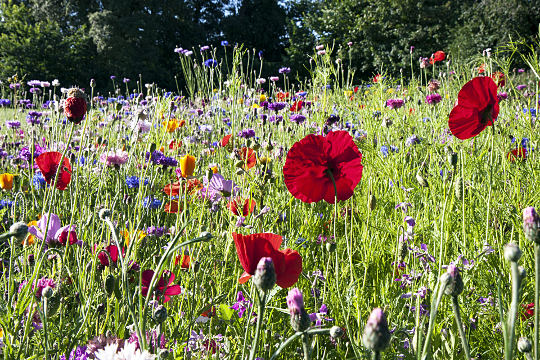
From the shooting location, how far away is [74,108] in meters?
0.84

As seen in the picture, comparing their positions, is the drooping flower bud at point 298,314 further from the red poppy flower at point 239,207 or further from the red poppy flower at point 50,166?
the red poppy flower at point 50,166

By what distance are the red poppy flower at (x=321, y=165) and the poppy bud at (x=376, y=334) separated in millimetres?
520

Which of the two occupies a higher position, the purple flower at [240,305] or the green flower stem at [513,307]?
the green flower stem at [513,307]

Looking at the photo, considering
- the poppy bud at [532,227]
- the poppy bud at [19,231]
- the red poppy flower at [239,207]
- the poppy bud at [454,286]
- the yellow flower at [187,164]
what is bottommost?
the poppy bud at [454,286]

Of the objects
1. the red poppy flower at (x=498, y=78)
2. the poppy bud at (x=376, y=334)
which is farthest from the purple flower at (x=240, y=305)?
the red poppy flower at (x=498, y=78)

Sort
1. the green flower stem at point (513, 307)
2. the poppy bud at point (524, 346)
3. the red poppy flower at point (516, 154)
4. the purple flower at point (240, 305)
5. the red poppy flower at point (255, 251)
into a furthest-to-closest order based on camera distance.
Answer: the red poppy flower at point (516, 154), the purple flower at point (240, 305), the red poppy flower at point (255, 251), the poppy bud at point (524, 346), the green flower stem at point (513, 307)

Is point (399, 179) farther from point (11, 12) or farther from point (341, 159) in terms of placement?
point (11, 12)

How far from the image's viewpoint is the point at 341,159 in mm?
931

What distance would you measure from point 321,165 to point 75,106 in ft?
1.65

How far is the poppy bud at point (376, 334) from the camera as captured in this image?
40cm

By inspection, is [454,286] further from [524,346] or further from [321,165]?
[321,165]

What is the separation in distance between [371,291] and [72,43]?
1580 cm

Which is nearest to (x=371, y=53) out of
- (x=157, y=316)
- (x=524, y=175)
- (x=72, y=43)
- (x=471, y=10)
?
(x=471, y=10)

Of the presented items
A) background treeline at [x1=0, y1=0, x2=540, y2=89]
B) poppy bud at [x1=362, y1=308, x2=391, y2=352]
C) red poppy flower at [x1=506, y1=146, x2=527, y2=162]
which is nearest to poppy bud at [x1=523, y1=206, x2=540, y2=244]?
poppy bud at [x1=362, y1=308, x2=391, y2=352]
